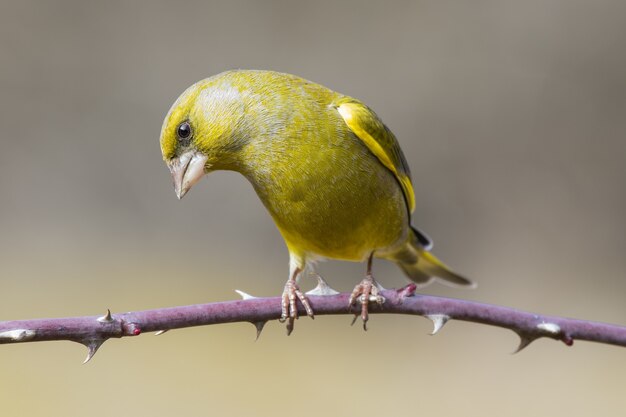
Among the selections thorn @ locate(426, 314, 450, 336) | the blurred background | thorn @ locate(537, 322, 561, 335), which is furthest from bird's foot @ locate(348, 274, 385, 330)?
the blurred background

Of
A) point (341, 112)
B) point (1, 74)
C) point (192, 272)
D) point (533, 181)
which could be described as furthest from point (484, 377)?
point (1, 74)

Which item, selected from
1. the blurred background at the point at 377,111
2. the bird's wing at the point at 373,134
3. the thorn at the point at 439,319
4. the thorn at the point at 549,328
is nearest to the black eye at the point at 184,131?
the bird's wing at the point at 373,134

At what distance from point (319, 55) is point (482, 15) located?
1.65 m

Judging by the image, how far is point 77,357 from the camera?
283 inches

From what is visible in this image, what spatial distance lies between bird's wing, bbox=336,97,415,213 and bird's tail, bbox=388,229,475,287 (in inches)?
25.4

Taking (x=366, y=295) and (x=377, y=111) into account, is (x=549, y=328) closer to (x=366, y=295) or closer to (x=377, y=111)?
(x=366, y=295)

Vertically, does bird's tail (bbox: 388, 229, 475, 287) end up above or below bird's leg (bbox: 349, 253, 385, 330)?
below

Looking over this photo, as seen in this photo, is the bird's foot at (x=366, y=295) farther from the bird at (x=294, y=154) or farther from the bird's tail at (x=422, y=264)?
the bird's tail at (x=422, y=264)

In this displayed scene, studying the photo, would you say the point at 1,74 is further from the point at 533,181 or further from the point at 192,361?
the point at 533,181

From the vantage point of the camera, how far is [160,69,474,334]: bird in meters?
3.54

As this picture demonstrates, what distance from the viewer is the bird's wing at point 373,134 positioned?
12.7ft

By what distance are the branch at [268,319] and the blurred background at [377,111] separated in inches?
203

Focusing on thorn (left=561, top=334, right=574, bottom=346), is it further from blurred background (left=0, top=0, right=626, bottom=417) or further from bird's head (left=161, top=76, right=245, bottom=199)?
blurred background (left=0, top=0, right=626, bottom=417)

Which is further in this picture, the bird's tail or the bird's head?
the bird's tail
